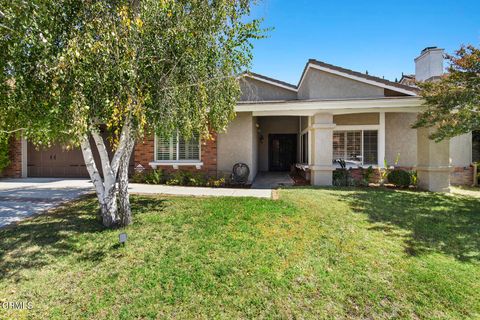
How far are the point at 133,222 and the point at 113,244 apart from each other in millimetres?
1055

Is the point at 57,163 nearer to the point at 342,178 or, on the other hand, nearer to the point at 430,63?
the point at 342,178

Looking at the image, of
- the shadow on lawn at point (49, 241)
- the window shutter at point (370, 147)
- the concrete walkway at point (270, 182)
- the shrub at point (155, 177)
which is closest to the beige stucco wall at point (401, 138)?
the window shutter at point (370, 147)

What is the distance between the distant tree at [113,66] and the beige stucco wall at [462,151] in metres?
14.2

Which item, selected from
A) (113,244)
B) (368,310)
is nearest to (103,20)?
(113,244)

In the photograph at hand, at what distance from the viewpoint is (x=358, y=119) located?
1372 centimetres

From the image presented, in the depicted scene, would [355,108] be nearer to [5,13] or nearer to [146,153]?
[146,153]

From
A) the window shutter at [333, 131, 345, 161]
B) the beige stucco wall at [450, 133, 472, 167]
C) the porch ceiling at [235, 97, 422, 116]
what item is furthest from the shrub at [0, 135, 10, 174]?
the beige stucco wall at [450, 133, 472, 167]

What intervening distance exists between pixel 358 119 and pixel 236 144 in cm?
657

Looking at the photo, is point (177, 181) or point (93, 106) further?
point (177, 181)

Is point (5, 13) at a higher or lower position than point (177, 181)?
higher

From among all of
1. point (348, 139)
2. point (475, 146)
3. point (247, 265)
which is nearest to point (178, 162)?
point (247, 265)

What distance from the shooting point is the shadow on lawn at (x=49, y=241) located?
4.97 m

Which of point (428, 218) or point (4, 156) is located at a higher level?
point (4, 156)

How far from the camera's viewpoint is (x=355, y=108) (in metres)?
11.1
